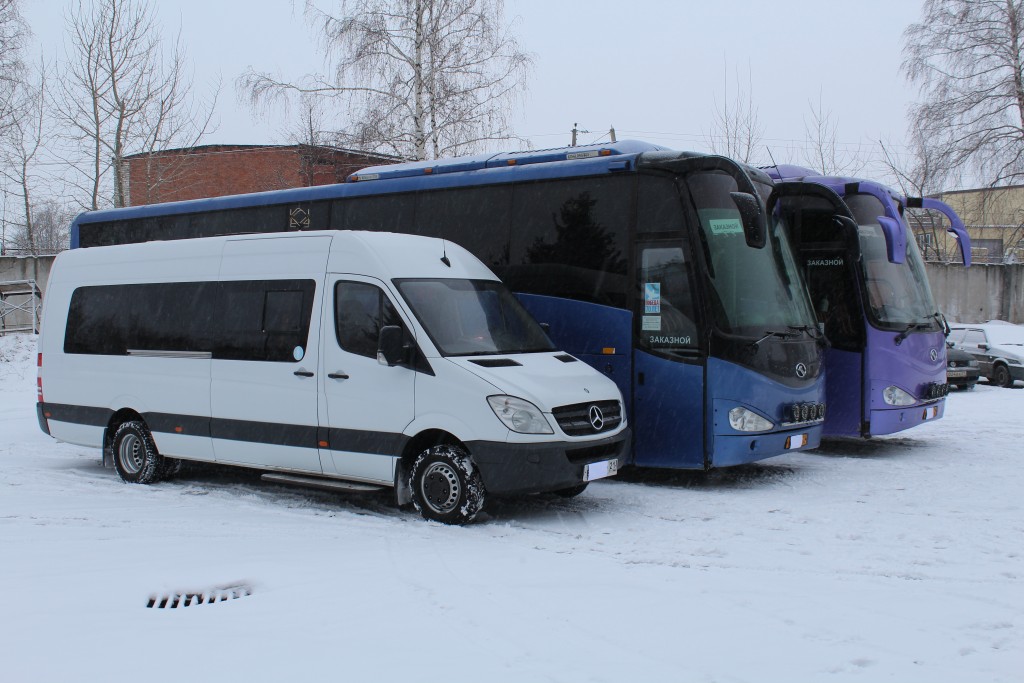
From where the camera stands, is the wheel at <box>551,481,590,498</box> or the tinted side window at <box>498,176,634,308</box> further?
the tinted side window at <box>498,176,634,308</box>

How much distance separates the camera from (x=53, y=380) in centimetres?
1093

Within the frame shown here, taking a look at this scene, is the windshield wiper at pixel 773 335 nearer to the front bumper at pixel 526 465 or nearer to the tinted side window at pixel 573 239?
the tinted side window at pixel 573 239

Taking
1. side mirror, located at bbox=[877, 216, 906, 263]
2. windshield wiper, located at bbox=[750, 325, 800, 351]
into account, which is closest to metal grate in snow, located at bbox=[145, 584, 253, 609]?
windshield wiper, located at bbox=[750, 325, 800, 351]

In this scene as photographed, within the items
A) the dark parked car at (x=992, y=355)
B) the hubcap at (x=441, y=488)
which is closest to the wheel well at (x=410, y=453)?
the hubcap at (x=441, y=488)


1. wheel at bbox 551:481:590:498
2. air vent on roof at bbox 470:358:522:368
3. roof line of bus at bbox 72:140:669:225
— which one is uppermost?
roof line of bus at bbox 72:140:669:225

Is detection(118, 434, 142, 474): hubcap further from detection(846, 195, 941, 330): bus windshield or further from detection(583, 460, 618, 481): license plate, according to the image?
detection(846, 195, 941, 330): bus windshield

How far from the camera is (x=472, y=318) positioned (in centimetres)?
852

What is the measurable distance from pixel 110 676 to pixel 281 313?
482 centimetres

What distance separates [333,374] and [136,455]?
3123 millimetres

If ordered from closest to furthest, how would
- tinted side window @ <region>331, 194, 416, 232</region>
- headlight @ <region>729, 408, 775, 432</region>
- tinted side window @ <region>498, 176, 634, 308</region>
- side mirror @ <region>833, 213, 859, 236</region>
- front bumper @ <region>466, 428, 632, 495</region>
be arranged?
front bumper @ <region>466, 428, 632, 495</region>
headlight @ <region>729, 408, 775, 432</region>
tinted side window @ <region>498, 176, 634, 308</region>
side mirror @ <region>833, 213, 859, 236</region>
tinted side window @ <region>331, 194, 416, 232</region>

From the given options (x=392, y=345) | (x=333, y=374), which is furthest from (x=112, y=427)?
(x=392, y=345)

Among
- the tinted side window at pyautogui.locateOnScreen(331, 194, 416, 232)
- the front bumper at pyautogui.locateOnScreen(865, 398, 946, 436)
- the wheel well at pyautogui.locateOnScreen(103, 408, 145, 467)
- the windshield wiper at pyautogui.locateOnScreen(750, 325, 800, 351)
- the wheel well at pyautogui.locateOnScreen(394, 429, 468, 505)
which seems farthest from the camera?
the tinted side window at pyautogui.locateOnScreen(331, 194, 416, 232)

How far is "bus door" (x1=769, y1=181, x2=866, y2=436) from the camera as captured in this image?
11172mm

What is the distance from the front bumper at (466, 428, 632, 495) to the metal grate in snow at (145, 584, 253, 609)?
226 centimetres
